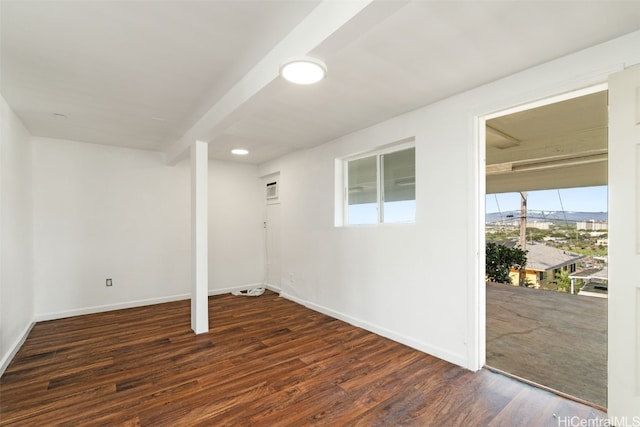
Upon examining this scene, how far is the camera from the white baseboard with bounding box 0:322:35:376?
8.56 ft

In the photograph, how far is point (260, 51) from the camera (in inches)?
78.8

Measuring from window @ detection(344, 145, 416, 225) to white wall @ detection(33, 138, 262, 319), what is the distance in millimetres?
2584

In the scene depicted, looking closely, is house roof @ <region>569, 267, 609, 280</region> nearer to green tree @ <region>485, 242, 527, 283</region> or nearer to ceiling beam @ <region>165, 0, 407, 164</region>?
green tree @ <region>485, 242, 527, 283</region>

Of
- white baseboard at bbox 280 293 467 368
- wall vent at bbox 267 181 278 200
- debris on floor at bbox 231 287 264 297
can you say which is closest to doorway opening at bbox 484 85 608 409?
white baseboard at bbox 280 293 467 368

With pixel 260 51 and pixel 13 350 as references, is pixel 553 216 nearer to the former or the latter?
pixel 260 51

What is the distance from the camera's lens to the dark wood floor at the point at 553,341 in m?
2.40

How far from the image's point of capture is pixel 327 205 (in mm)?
4199

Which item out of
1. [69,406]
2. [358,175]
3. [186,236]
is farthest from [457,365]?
[186,236]

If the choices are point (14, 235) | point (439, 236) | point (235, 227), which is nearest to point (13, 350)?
point (14, 235)

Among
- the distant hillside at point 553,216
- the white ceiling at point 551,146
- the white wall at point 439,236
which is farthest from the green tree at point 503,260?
the white wall at point 439,236

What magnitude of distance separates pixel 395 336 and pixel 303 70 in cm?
276

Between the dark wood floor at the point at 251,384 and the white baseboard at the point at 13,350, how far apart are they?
55 millimetres

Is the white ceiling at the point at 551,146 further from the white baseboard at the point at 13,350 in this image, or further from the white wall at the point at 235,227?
the white baseboard at the point at 13,350

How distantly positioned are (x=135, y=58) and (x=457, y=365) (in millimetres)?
3551
